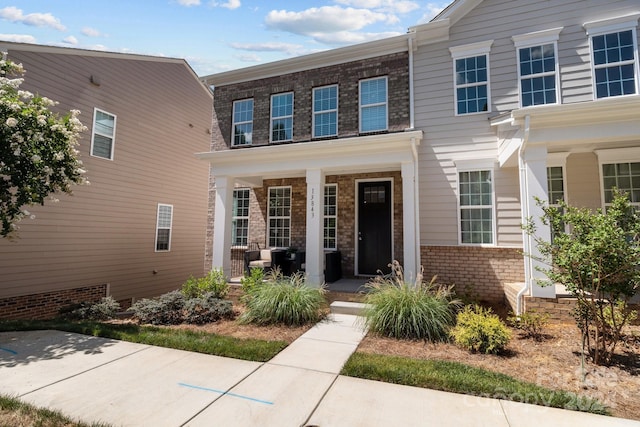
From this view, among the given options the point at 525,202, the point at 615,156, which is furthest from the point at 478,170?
the point at 615,156

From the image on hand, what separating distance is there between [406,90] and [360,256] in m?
4.83

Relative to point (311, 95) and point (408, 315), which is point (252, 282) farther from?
point (311, 95)

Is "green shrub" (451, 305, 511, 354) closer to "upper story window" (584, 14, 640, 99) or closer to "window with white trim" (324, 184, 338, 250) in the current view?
"window with white trim" (324, 184, 338, 250)

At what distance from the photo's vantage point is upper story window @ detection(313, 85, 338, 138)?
31.1 feet

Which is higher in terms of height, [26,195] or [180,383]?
[26,195]

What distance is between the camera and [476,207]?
778 centimetres

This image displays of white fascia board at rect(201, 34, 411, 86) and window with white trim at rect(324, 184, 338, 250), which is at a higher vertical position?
white fascia board at rect(201, 34, 411, 86)

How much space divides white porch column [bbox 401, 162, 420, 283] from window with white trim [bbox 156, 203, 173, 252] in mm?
9517

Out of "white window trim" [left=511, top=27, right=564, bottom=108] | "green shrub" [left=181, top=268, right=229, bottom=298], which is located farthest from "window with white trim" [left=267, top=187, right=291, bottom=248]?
→ "white window trim" [left=511, top=27, right=564, bottom=108]

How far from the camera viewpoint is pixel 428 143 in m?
8.24

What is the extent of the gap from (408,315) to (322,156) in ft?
14.6

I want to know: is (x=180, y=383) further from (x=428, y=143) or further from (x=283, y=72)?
(x=283, y=72)

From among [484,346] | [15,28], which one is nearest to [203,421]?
[484,346]

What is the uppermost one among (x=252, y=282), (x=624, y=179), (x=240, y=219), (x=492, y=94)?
(x=492, y=94)
